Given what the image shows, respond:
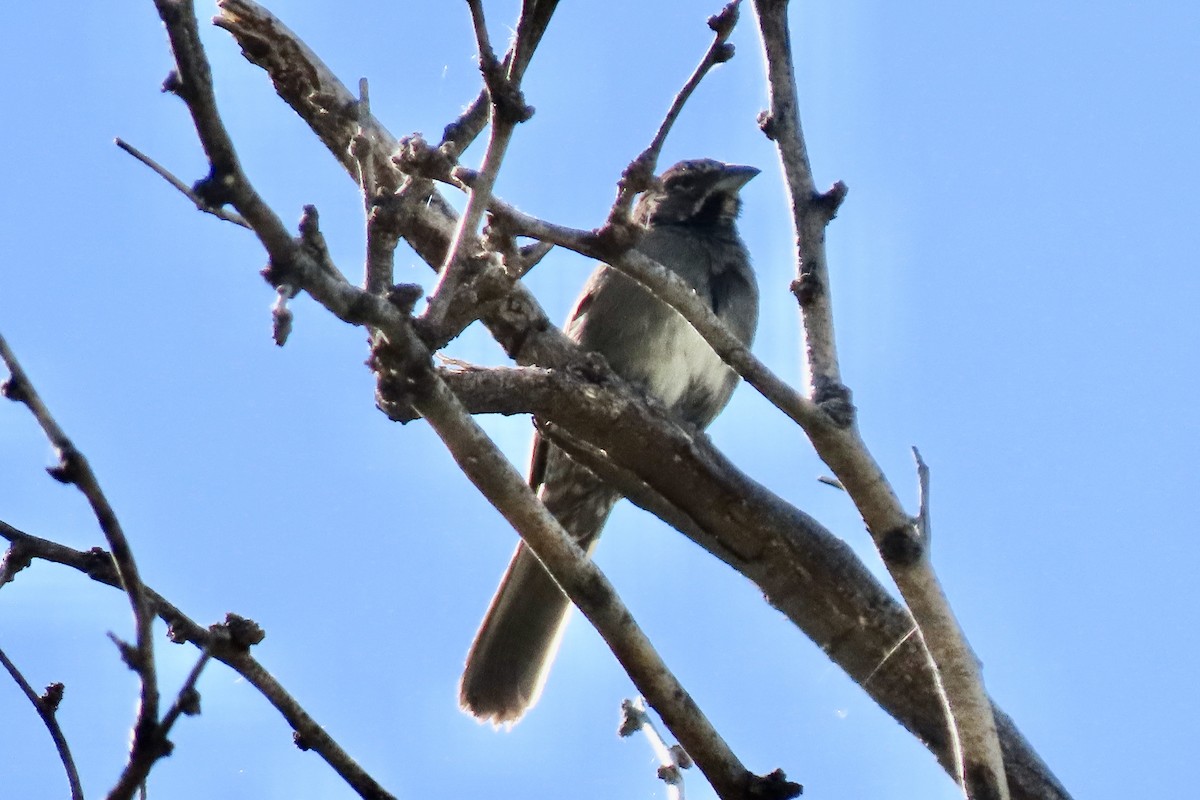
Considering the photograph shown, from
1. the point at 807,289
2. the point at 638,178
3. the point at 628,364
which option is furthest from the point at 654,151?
the point at 628,364

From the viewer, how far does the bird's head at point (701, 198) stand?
8086 mm

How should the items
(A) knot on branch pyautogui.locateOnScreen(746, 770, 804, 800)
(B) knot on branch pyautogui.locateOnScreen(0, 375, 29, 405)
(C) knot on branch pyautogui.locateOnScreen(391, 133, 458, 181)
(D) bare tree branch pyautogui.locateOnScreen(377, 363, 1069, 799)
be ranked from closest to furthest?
(B) knot on branch pyautogui.locateOnScreen(0, 375, 29, 405), (C) knot on branch pyautogui.locateOnScreen(391, 133, 458, 181), (A) knot on branch pyautogui.locateOnScreen(746, 770, 804, 800), (D) bare tree branch pyautogui.locateOnScreen(377, 363, 1069, 799)

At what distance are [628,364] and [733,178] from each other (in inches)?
59.9

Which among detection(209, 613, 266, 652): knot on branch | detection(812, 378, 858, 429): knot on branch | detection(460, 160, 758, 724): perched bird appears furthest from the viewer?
detection(460, 160, 758, 724): perched bird

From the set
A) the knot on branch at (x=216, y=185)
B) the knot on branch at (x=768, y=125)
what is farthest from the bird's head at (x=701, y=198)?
the knot on branch at (x=216, y=185)

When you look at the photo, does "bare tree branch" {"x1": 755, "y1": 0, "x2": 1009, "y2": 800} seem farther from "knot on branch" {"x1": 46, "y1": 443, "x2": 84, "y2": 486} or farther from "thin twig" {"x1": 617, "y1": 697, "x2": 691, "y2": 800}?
"knot on branch" {"x1": 46, "y1": 443, "x2": 84, "y2": 486}

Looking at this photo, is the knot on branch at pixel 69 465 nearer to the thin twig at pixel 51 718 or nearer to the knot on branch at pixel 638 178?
the thin twig at pixel 51 718

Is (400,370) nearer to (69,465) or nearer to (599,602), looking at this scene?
(599,602)

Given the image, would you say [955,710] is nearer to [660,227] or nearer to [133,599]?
[133,599]

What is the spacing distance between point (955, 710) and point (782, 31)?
2086mm

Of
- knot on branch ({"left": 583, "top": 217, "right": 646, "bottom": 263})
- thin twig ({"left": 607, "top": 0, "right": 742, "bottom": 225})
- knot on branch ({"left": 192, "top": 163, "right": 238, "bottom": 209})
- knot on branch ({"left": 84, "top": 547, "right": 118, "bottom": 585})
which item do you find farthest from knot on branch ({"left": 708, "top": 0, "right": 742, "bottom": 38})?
→ knot on branch ({"left": 84, "top": 547, "right": 118, "bottom": 585})

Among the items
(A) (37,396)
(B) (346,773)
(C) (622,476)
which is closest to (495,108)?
(A) (37,396)

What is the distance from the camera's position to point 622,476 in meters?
5.04

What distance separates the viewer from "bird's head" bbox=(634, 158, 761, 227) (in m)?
8.09
